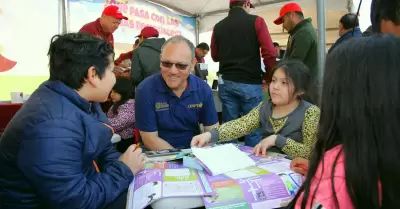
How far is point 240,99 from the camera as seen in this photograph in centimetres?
300

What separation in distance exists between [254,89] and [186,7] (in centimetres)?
389

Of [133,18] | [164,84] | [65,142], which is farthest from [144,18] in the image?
[65,142]

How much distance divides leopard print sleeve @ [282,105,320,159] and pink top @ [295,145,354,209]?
2.30ft

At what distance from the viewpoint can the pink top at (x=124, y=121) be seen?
8.73ft

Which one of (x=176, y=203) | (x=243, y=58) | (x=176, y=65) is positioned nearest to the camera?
(x=176, y=203)

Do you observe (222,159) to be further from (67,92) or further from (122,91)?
(122,91)

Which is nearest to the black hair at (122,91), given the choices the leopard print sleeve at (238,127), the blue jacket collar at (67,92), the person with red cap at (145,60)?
the person with red cap at (145,60)

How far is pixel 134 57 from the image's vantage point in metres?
3.23

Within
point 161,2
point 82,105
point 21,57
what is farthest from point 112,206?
point 161,2

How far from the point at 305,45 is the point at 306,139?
1861mm

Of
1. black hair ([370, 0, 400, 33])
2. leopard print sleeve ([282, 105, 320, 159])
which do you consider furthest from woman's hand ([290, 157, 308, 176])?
black hair ([370, 0, 400, 33])

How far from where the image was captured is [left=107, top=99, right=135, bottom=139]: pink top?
2.66 meters

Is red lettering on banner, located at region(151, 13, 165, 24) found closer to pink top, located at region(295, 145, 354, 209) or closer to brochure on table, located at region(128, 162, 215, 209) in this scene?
brochure on table, located at region(128, 162, 215, 209)

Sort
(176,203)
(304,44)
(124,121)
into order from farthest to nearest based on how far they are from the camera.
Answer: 1. (304,44)
2. (124,121)
3. (176,203)
